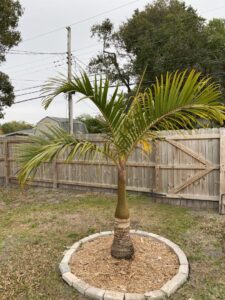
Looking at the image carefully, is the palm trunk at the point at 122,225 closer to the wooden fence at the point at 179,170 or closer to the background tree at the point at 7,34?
the wooden fence at the point at 179,170

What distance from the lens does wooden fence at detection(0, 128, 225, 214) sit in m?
5.11

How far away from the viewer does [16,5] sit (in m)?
8.34

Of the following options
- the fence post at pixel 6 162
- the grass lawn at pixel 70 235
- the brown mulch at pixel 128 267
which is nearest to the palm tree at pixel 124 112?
the brown mulch at pixel 128 267

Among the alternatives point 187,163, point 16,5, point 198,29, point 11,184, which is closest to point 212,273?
point 187,163

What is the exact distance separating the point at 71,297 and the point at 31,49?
522 inches

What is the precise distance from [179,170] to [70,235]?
9.18 feet

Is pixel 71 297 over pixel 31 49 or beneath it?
beneath

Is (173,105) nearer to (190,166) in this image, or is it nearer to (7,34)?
(190,166)

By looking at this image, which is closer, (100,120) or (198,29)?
(100,120)

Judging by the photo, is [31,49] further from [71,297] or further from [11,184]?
[71,297]

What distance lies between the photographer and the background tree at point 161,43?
14.4m

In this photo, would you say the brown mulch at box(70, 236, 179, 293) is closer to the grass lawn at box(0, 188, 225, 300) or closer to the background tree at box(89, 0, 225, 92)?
the grass lawn at box(0, 188, 225, 300)

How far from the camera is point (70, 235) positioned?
3984 mm

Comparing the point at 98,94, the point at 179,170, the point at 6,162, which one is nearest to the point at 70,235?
the point at 98,94
